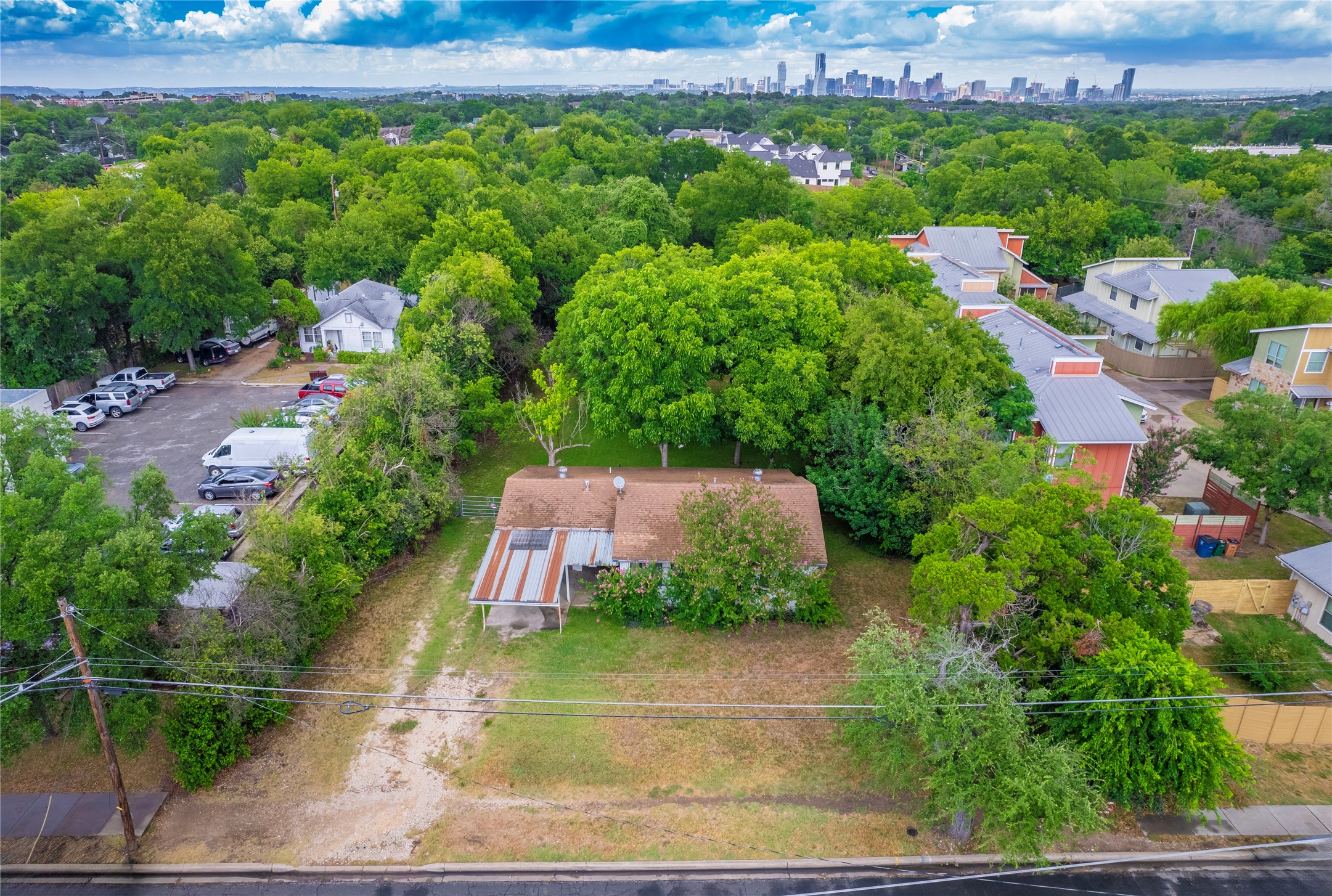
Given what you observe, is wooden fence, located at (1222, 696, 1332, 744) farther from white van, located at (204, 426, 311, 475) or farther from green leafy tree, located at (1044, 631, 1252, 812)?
white van, located at (204, 426, 311, 475)

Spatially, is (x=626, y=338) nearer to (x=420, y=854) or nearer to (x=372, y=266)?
(x=420, y=854)

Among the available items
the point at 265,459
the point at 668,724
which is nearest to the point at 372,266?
the point at 265,459

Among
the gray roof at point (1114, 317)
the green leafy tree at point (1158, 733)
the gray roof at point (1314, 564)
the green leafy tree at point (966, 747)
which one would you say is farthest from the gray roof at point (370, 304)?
the gray roof at point (1114, 317)

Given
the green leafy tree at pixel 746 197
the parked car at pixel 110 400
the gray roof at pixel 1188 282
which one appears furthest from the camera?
the green leafy tree at pixel 746 197

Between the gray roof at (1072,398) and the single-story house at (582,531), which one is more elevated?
the gray roof at (1072,398)

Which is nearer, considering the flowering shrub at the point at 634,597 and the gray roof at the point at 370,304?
the flowering shrub at the point at 634,597

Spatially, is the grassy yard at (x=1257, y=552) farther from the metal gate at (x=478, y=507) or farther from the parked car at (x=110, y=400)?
the parked car at (x=110, y=400)

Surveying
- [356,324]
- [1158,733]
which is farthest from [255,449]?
[1158,733]
